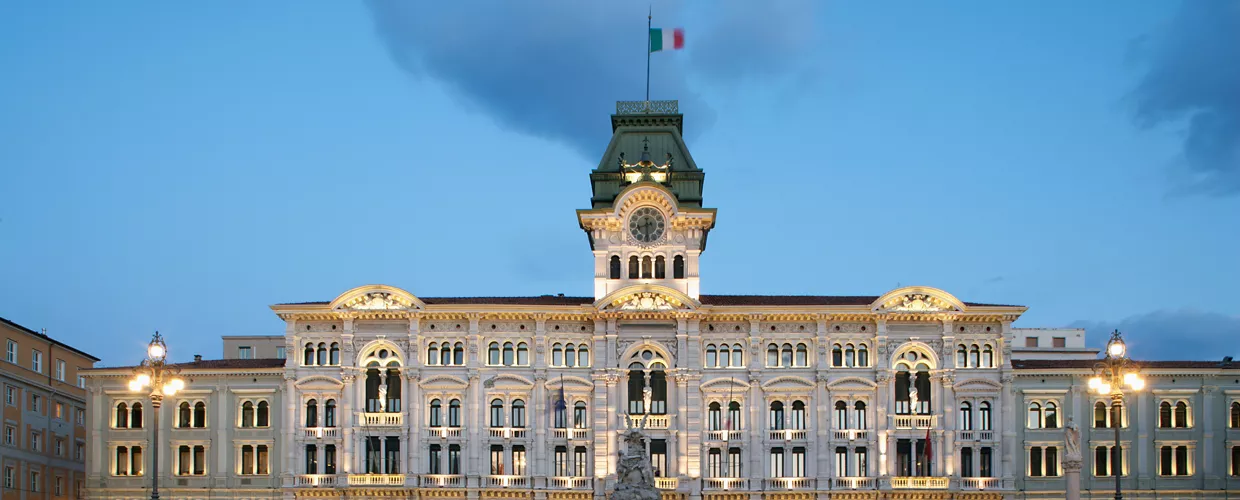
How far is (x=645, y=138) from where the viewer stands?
87.8 metres

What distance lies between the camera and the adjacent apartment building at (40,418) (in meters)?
86.2

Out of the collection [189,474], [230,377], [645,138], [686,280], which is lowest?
[189,474]

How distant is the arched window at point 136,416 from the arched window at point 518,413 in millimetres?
21634

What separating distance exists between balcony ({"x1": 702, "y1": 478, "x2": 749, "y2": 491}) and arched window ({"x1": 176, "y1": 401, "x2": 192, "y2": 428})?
29.8 meters

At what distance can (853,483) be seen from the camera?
267ft

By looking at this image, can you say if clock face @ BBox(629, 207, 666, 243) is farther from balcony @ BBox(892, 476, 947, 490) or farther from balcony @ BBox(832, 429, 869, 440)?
balcony @ BBox(892, 476, 947, 490)

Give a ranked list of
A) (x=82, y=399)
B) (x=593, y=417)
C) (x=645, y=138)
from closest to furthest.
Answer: (x=593, y=417), (x=645, y=138), (x=82, y=399)

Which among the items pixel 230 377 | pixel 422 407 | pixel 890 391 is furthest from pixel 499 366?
pixel 890 391

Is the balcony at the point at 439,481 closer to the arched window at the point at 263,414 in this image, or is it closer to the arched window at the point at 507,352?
the arched window at the point at 507,352

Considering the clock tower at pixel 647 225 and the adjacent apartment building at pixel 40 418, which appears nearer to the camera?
the clock tower at pixel 647 225

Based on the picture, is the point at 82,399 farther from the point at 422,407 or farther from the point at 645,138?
the point at 645,138

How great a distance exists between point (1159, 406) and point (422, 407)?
42041mm

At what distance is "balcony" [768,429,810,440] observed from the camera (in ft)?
270

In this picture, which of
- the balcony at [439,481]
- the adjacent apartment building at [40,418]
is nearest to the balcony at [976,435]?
the balcony at [439,481]
